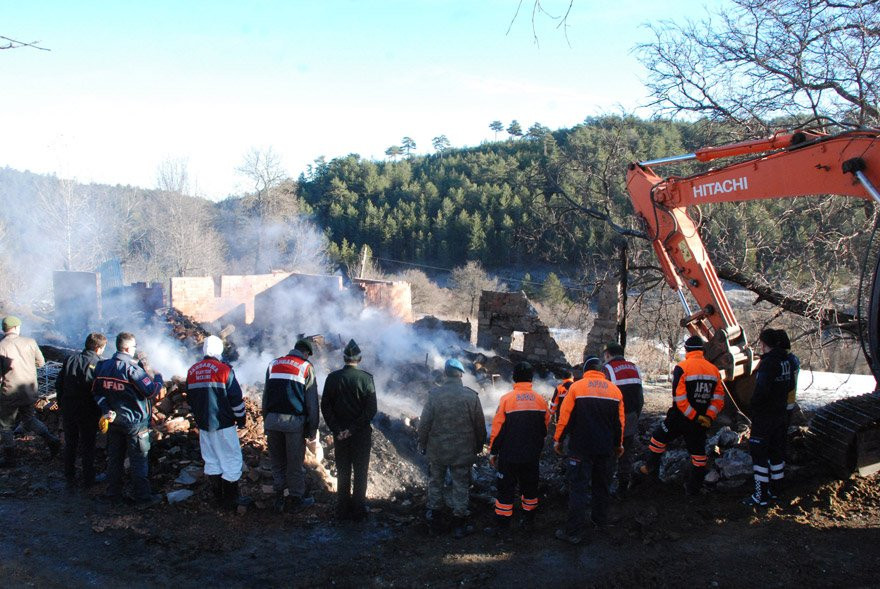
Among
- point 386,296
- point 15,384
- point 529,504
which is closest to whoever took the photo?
point 529,504

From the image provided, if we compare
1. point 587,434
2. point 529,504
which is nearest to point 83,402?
point 529,504

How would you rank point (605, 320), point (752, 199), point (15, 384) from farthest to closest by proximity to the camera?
point (605, 320)
point (15, 384)
point (752, 199)

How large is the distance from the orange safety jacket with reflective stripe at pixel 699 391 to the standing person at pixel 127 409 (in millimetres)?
5377

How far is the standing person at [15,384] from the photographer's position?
6438 millimetres

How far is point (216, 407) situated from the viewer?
18.0ft

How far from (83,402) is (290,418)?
249cm

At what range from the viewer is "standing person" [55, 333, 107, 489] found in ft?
20.0

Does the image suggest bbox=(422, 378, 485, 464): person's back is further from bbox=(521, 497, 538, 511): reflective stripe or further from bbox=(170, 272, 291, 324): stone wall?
bbox=(170, 272, 291, 324): stone wall

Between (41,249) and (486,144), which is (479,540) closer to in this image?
(41,249)

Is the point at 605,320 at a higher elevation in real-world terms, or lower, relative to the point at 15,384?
higher

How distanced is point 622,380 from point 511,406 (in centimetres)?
136

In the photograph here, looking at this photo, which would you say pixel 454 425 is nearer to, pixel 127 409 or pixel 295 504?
pixel 295 504

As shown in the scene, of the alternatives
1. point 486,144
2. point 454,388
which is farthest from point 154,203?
point 486,144

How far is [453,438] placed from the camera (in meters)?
5.43
